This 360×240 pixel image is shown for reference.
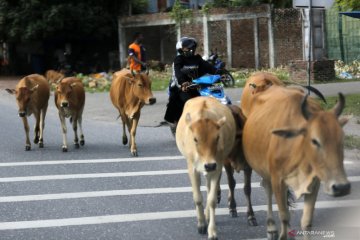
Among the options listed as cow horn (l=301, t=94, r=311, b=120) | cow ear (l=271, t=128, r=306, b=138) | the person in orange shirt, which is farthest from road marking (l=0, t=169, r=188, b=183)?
the person in orange shirt

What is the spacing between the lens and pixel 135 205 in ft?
31.4

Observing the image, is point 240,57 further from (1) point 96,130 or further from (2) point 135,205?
(2) point 135,205

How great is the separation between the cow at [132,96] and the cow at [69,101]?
0.75m

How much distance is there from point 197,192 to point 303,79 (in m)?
17.6

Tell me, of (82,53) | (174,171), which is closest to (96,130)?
(174,171)

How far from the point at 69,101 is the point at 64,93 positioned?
0.23 metres

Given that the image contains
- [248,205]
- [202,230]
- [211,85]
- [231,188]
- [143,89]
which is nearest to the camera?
[202,230]

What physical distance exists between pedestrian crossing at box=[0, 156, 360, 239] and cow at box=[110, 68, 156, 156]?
42.7 inches

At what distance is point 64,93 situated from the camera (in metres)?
14.3

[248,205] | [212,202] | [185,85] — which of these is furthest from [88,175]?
[212,202]

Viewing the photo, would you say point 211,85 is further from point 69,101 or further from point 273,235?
point 273,235

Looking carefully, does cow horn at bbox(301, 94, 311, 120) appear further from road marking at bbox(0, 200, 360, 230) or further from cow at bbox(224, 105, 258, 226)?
road marking at bbox(0, 200, 360, 230)

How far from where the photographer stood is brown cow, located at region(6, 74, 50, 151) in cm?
1431

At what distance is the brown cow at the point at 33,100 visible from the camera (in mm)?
14312
